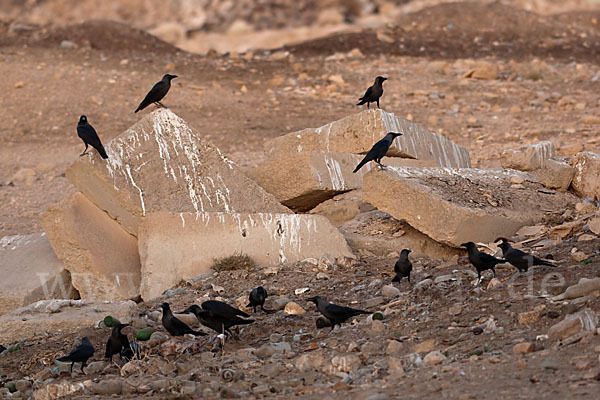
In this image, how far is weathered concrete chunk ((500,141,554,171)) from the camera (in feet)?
32.6

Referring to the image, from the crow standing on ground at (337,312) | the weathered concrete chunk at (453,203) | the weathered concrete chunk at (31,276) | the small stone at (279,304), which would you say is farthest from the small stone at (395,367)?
the weathered concrete chunk at (31,276)

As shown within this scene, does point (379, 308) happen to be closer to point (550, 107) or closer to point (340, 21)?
point (340, 21)

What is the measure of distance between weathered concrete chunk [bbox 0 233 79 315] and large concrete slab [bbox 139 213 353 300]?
105cm

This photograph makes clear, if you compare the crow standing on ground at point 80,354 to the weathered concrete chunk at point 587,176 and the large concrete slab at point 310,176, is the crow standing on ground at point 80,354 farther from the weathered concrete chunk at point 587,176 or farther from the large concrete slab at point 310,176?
→ the weathered concrete chunk at point 587,176

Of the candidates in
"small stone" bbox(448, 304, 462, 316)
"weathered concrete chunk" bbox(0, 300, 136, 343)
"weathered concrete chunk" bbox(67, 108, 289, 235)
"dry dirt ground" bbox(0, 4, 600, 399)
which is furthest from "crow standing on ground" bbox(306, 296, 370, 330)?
"weathered concrete chunk" bbox(67, 108, 289, 235)

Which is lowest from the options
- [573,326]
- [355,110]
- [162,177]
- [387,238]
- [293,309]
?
[355,110]

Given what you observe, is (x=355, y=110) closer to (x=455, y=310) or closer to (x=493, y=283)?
(x=493, y=283)

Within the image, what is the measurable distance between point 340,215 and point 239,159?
230 inches

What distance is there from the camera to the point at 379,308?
276 inches

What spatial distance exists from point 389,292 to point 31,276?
153 inches

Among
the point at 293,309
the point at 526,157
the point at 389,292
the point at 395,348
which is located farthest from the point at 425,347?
the point at 526,157

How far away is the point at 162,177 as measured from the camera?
9117 mm

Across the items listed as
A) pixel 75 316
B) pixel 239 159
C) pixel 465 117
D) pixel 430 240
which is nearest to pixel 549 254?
pixel 430 240

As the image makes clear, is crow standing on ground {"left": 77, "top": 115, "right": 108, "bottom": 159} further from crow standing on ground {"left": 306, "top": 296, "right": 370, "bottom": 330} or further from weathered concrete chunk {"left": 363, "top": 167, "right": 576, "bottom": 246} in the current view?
crow standing on ground {"left": 306, "top": 296, "right": 370, "bottom": 330}
